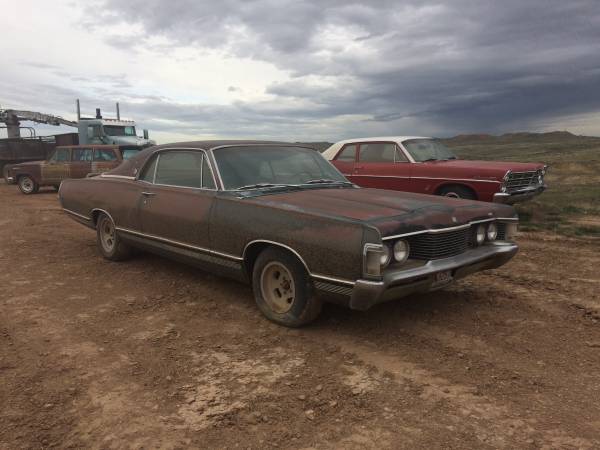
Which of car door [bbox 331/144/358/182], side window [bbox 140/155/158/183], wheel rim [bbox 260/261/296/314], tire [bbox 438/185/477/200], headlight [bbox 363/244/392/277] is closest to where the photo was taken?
headlight [bbox 363/244/392/277]

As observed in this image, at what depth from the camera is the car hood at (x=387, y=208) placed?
335 centimetres

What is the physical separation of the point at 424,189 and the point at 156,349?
20.9 ft

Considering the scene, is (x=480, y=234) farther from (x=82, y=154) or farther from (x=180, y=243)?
(x=82, y=154)

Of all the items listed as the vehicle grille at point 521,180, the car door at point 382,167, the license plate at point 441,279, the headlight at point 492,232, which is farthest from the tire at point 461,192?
the license plate at point 441,279

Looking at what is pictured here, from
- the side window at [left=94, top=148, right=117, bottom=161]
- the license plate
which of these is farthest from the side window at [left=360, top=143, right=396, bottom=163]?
the side window at [left=94, top=148, right=117, bottom=161]

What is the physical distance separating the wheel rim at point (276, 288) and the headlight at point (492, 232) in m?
1.80

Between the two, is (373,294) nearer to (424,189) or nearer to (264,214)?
(264,214)

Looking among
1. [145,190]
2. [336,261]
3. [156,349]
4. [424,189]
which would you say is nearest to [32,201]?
[145,190]

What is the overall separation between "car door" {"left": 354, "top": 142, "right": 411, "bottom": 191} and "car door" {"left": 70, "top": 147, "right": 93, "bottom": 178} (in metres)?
8.66

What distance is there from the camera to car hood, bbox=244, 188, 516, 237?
3350mm

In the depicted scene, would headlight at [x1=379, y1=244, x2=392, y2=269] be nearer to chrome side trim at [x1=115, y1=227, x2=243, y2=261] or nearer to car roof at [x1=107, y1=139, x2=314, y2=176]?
chrome side trim at [x1=115, y1=227, x2=243, y2=261]

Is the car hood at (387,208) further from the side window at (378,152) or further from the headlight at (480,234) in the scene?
the side window at (378,152)

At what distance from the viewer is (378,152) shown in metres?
9.41

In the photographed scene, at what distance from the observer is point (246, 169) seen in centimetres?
442
